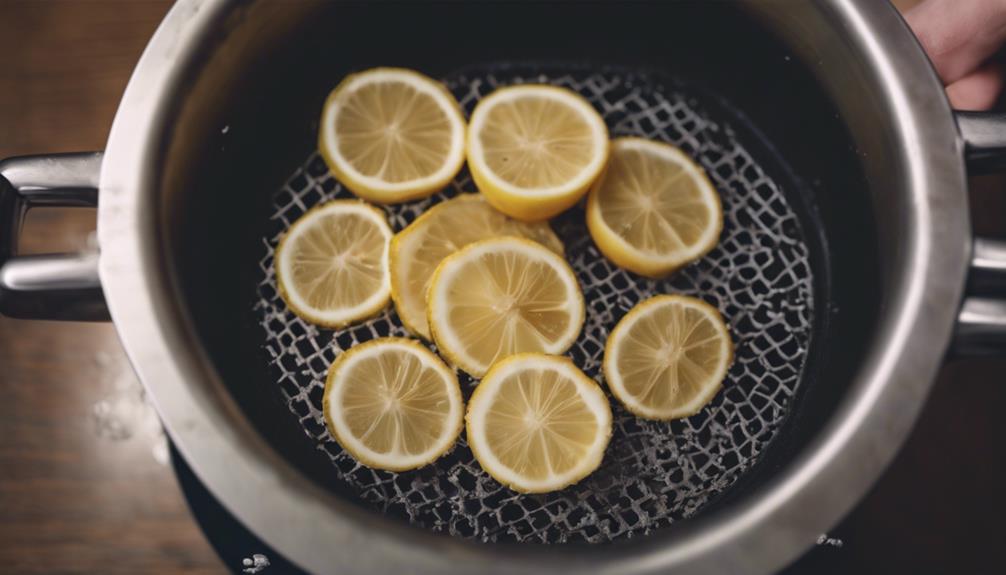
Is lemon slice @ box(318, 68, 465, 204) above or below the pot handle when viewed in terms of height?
above

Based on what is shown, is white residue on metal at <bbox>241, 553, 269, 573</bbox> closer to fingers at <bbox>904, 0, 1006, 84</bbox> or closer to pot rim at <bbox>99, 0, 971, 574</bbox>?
pot rim at <bbox>99, 0, 971, 574</bbox>

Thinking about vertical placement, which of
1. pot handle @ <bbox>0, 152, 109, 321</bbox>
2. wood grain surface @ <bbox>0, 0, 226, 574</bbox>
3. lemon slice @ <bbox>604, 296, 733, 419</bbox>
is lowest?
wood grain surface @ <bbox>0, 0, 226, 574</bbox>

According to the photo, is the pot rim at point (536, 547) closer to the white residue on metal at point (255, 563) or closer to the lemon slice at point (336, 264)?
the lemon slice at point (336, 264)

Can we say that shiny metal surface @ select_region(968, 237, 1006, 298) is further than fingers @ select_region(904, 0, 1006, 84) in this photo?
No

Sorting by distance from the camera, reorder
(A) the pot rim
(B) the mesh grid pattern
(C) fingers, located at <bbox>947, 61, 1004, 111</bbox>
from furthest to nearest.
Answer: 1. (C) fingers, located at <bbox>947, 61, 1004, 111</bbox>
2. (B) the mesh grid pattern
3. (A) the pot rim

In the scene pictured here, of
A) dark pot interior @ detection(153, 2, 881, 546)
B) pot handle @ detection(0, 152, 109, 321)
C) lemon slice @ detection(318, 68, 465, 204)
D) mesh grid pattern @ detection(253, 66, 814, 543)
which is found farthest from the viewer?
lemon slice @ detection(318, 68, 465, 204)

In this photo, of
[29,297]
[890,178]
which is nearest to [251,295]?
[29,297]

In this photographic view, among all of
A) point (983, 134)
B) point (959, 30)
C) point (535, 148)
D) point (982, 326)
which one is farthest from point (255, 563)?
point (959, 30)

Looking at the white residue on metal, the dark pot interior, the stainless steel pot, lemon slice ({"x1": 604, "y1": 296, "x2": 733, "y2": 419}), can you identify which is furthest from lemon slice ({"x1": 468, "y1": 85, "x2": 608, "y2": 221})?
the white residue on metal
